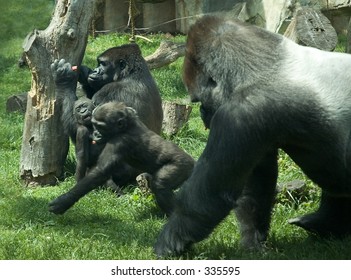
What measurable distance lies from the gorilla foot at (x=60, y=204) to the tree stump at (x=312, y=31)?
3.41 metres

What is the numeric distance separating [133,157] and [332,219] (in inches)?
63.7

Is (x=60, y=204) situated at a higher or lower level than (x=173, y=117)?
lower

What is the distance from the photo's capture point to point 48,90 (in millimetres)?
6180

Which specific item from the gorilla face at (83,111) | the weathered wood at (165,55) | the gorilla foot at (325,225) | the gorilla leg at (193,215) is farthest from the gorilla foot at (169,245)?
the weathered wood at (165,55)

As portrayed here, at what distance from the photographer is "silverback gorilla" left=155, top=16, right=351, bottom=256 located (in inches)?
146

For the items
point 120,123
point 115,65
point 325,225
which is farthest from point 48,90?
point 325,225

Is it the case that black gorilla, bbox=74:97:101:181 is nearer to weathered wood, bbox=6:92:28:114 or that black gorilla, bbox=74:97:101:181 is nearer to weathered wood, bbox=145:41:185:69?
weathered wood, bbox=6:92:28:114

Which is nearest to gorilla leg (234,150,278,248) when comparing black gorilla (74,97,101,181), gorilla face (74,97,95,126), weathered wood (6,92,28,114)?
black gorilla (74,97,101,181)

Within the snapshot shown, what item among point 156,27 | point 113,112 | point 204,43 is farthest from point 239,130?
point 156,27

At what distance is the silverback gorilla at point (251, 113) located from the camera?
12.2 feet

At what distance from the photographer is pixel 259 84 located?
3770 millimetres

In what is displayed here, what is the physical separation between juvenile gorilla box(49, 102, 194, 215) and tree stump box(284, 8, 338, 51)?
9.07ft

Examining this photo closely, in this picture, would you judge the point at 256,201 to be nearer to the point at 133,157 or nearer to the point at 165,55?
the point at 133,157
